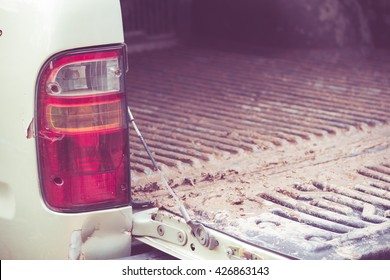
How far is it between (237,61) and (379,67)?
0.89 m

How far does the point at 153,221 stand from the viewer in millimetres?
2473

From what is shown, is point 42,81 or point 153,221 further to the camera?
point 153,221

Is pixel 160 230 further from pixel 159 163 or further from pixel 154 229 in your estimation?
pixel 159 163

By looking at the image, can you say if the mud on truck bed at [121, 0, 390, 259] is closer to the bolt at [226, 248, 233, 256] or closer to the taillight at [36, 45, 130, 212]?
the bolt at [226, 248, 233, 256]

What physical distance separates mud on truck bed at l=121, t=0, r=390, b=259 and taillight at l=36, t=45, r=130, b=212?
0.26 metres

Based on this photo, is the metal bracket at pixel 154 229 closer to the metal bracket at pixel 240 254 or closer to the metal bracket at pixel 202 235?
the metal bracket at pixel 202 235

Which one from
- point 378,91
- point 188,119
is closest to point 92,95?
point 188,119

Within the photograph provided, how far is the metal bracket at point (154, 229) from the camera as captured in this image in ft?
7.97

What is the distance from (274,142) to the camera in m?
3.42

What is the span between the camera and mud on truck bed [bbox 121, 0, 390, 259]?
242 cm

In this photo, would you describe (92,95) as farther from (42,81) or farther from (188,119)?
(188,119)

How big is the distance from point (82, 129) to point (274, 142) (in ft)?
4.07

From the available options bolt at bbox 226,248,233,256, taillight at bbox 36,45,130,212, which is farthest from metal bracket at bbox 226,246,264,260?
taillight at bbox 36,45,130,212
